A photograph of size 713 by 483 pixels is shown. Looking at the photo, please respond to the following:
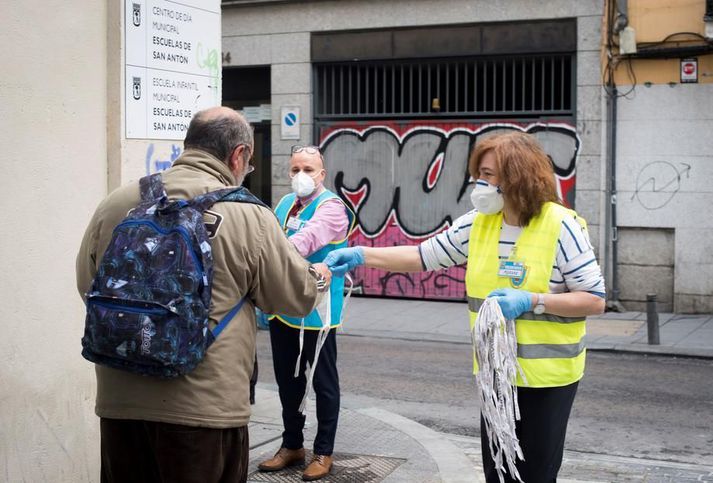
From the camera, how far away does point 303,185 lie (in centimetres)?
593

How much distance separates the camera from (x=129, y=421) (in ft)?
11.2

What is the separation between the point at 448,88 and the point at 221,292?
12490 mm

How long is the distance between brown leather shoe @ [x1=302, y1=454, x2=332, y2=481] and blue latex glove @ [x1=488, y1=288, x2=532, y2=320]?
237cm

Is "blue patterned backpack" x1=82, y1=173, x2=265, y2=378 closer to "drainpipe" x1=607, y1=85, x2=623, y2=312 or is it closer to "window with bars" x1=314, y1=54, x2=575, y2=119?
"drainpipe" x1=607, y1=85, x2=623, y2=312

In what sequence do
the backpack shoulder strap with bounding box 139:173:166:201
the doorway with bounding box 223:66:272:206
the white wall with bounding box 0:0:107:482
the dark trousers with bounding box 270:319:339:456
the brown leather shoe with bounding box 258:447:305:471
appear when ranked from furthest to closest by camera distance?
the doorway with bounding box 223:66:272:206 → the brown leather shoe with bounding box 258:447:305:471 → the dark trousers with bounding box 270:319:339:456 → the white wall with bounding box 0:0:107:482 → the backpack shoulder strap with bounding box 139:173:166:201

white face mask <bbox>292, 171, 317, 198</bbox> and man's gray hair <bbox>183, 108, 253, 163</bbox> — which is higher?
man's gray hair <bbox>183, 108, 253, 163</bbox>

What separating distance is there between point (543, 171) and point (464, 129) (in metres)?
11.1

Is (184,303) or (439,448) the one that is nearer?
(184,303)

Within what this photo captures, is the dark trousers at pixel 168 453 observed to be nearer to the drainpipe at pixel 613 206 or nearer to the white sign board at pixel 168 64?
the white sign board at pixel 168 64

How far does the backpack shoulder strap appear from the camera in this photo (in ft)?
11.4

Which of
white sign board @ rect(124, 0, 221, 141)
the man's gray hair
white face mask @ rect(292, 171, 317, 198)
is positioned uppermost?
white sign board @ rect(124, 0, 221, 141)

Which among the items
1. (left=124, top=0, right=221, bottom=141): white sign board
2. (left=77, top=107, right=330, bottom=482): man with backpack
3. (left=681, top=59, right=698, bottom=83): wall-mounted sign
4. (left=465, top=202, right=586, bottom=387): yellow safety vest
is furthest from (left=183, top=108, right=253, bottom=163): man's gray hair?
(left=681, top=59, right=698, bottom=83): wall-mounted sign

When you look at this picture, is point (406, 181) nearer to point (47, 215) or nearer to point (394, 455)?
point (394, 455)

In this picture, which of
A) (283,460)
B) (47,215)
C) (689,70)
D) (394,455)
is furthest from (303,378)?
(689,70)
